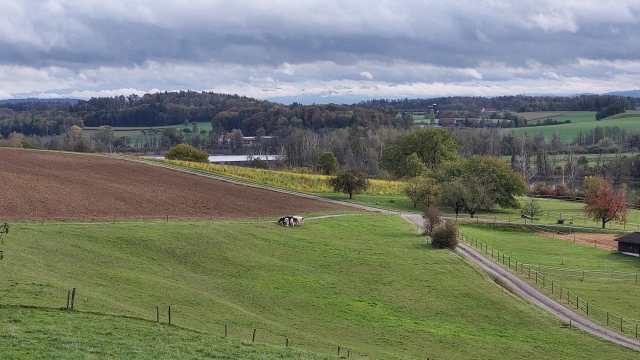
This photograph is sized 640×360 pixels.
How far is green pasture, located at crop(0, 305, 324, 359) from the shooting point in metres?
18.4

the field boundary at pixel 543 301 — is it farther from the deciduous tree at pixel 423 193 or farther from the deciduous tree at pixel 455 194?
the deciduous tree at pixel 423 193

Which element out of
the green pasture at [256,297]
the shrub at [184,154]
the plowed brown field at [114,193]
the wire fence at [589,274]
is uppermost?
the shrub at [184,154]

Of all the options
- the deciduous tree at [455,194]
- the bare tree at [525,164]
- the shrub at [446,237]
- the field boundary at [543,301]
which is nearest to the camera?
the field boundary at [543,301]

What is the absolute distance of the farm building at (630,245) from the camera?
182ft

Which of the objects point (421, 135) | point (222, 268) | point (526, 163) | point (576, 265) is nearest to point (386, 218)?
point (576, 265)

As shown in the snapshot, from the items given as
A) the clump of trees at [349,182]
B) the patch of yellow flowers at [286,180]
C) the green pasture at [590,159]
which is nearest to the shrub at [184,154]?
the patch of yellow flowers at [286,180]

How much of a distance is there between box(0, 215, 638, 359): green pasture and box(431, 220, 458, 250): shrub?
1589mm

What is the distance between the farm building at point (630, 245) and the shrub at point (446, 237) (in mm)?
18615

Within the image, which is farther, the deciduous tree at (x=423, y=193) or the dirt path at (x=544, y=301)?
the deciduous tree at (x=423, y=193)

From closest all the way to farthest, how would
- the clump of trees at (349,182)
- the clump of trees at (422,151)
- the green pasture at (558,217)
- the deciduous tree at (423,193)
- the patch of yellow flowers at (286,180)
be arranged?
1. the green pasture at (558,217)
2. the deciduous tree at (423,193)
3. the clump of trees at (349,182)
4. the patch of yellow flowers at (286,180)
5. the clump of trees at (422,151)

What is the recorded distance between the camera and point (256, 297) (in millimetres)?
33312

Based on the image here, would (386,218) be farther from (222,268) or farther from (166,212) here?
(222,268)

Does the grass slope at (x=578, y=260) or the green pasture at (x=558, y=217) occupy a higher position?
the green pasture at (x=558, y=217)

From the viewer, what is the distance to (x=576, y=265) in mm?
49531
